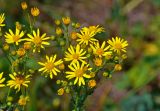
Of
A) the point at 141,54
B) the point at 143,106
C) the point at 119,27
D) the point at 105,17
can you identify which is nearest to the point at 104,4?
the point at 105,17

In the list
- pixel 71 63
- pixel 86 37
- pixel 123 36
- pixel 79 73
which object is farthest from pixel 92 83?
pixel 123 36

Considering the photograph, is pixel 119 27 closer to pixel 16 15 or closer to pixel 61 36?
pixel 16 15

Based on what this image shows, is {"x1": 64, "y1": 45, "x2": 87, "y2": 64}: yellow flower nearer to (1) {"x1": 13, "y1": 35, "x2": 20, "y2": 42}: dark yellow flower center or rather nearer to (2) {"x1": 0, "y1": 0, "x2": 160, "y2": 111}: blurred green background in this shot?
(1) {"x1": 13, "y1": 35, "x2": 20, "y2": 42}: dark yellow flower center

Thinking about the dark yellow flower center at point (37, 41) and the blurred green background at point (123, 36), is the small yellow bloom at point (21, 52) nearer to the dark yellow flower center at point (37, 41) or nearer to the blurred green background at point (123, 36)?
the dark yellow flower center at point (37, 41)

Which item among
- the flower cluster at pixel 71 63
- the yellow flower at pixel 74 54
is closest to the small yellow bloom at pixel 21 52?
the flower cluster at pixel 71 63

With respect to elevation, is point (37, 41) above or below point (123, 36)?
below

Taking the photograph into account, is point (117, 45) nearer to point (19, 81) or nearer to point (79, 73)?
point (79, 73)

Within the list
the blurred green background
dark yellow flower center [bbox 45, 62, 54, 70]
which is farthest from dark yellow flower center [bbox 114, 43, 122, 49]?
the blurred green background

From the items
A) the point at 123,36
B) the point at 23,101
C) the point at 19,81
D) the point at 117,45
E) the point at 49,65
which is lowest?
the point at 23,101
